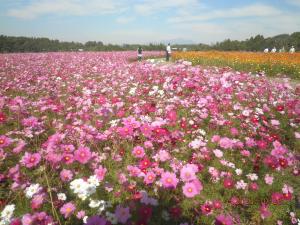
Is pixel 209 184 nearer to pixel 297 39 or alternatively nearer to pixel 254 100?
pixel 254 100

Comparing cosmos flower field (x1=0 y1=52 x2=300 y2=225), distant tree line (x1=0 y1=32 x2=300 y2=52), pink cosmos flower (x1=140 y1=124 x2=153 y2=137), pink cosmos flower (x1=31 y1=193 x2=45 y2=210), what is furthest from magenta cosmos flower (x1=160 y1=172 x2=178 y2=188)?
distant tree line (x1=0 y1=32 x2=300 y2=52)

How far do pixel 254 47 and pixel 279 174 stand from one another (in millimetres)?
42703

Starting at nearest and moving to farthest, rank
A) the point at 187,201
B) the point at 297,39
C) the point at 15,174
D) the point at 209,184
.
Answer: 1. the point at 15,174
2. the point at 187,201
3. the point at 209,184
4. the point at 297,39

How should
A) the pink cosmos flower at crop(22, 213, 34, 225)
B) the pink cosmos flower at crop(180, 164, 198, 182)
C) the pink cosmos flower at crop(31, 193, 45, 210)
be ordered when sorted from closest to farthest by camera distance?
the pink cosmos flower at crop(22, 213, 34, 225)
the pink cosmos flower at crop(31, 193, 45, 210)
the pink cosmos flower at crop(180, 164, 198, 182)

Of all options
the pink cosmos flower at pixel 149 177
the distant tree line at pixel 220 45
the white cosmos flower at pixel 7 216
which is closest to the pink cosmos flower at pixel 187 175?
the pink cosmos flower at pixel 149 177

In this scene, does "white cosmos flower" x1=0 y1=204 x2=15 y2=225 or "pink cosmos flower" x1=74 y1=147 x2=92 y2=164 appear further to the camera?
"pink cosmos flower" x1=74 y1=147 x2=92 y2=164

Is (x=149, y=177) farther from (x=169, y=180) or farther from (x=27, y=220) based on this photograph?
(x=27, y=220)

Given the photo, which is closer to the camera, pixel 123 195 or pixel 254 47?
pixel 123 195

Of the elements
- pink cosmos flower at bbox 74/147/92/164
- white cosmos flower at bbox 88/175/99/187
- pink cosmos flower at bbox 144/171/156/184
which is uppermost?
pink cosmos flower at bbox 74/147/92/164

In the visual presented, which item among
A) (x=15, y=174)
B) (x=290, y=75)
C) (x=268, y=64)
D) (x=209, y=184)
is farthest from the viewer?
(x=268, y=64)

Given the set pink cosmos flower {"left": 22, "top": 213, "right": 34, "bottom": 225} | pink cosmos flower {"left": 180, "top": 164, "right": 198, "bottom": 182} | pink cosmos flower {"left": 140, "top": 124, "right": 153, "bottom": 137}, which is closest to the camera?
pink cosmos flower {"left": 22, "top": 213, "right": 34, "bottom": 225}

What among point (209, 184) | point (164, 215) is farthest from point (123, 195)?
point (209, 184)

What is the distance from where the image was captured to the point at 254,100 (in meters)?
6.61

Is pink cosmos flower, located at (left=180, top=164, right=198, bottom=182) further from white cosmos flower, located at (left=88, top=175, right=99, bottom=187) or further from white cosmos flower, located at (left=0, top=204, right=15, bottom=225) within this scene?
white cosmos flower, located at (left=0, top=204, right=15, bottom=225)
